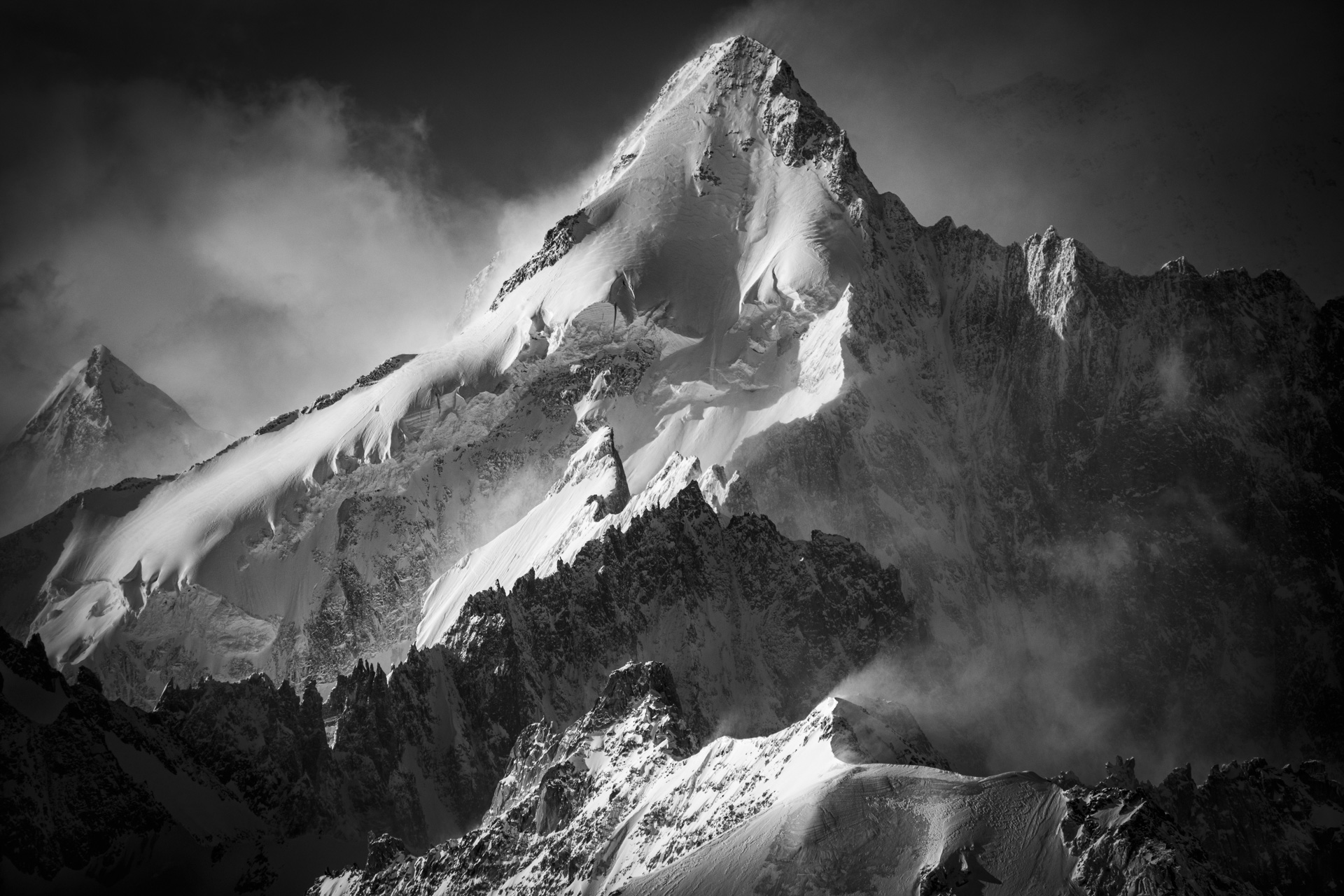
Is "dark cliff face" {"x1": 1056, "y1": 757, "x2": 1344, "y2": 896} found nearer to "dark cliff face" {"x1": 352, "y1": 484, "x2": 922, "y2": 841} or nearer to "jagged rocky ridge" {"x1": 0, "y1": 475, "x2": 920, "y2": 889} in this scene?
"dark cliff face" {"x1": 352, "y1": 484, "x2": 922, "y2": 841}

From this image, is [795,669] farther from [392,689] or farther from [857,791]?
[857,791]

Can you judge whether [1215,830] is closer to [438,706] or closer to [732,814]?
[732,814]

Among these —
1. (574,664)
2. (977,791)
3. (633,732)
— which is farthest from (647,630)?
(977,791)

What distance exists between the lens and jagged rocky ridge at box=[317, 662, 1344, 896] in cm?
10231

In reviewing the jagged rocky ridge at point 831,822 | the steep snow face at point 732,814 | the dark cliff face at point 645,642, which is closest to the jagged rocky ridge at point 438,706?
the dark cliff face at point 645,642

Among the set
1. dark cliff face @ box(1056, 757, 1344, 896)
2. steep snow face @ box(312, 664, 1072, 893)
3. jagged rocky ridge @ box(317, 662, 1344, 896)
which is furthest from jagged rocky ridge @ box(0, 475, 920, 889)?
dark cliff face @ box(1056, 757, 1344, 896)

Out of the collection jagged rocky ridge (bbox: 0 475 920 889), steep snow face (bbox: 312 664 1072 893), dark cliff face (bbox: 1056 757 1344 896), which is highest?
jagged rocky ridge (bbox: 0 475 920 889)

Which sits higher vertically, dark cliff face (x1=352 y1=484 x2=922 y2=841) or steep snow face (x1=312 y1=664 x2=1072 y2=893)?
dark cliff face (x1=352 y1=484 x2=922 y2=841)

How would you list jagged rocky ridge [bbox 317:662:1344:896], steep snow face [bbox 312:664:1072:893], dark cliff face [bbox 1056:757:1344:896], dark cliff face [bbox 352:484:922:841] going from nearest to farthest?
dark cliff face [bbox 1056:757:1344:896] → jagged rocky ridge [bbox 317:662:1344:896] → steep snow face [bbox 312:664:1072:893] → dark cliff face [bbox 352:484:922:841]

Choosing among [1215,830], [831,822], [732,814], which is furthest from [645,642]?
[831,822]

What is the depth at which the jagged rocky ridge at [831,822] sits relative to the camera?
102m

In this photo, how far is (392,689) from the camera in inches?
7298

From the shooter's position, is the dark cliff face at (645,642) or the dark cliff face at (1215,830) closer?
the dark cliff face at (1215,830)

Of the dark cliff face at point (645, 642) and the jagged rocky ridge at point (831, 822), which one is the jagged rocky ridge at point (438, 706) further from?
the jagged rocky ridge at point (831, 822)
